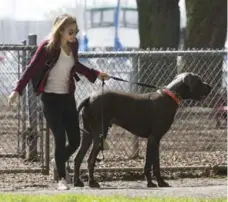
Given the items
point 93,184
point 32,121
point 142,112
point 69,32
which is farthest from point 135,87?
point 69,32

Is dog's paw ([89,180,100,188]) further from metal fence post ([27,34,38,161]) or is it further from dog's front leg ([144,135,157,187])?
metal fence post ([27,34,38,161])

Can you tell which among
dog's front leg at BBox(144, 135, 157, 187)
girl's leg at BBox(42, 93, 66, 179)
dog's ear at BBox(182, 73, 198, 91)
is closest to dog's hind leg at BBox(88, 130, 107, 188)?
dog's front leg at BBox(144, 135, 157, 187)

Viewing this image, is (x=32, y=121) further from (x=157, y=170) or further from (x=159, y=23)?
(x=159, y=23)

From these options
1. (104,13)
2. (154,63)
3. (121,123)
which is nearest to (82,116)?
(121,123)

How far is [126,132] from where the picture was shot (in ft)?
38.1

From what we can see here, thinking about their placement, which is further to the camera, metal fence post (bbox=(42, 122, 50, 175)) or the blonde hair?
metal fence post (bbox=(42, 122, 50, 175))

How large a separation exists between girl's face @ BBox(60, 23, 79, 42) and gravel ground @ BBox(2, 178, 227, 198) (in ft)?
5.18

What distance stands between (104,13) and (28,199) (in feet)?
151

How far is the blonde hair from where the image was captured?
8.86 m

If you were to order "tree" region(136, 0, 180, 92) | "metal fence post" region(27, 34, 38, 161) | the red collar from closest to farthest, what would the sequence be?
1. the red collar
2. "metal fence post" region(27, 34, 38, 161)
3. "tree" region(136, 0, 180, 92)

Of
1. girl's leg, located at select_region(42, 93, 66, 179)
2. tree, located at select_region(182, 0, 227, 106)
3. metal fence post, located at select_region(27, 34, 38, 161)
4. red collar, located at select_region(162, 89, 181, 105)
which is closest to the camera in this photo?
girl's leg, located at select_region(42, 93, 66, 179)

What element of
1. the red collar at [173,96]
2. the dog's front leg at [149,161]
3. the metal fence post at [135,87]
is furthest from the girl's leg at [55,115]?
the metal fence post at [135,87]

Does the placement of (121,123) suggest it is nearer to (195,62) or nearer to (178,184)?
(178,184)

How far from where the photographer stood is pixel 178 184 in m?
10.5
